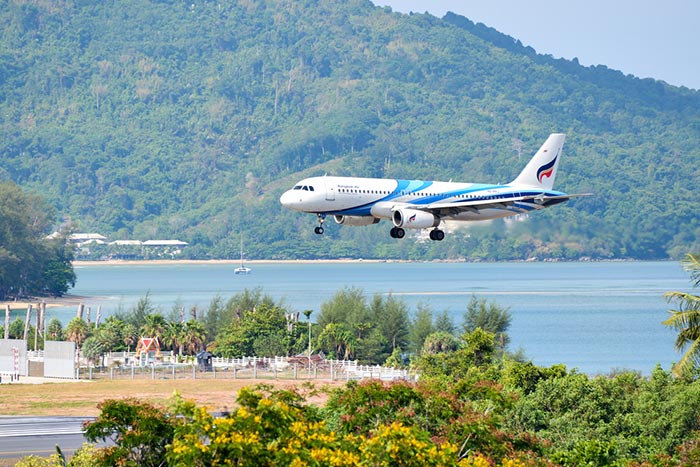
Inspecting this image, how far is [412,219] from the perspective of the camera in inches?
3113

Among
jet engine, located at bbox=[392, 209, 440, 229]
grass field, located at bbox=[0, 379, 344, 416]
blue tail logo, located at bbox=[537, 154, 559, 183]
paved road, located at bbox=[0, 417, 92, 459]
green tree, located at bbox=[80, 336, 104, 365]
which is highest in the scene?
blue tail logo, located at bbox=[537, 154, 559, 183]

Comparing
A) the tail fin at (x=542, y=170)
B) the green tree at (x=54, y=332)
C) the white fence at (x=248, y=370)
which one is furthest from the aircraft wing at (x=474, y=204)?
the green tree at (x=54, y=332)

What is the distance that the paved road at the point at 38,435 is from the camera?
64537mm

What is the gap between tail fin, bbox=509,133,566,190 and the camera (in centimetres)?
9806

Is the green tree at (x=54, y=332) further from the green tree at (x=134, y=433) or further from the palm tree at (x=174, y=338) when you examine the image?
the green tree at (x=134, y=433)

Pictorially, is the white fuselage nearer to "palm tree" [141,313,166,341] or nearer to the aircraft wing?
the aircraft wing

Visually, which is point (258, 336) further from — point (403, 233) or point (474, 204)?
point (403, 233)

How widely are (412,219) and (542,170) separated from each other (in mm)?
22488

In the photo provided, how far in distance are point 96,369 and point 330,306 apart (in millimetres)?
41569

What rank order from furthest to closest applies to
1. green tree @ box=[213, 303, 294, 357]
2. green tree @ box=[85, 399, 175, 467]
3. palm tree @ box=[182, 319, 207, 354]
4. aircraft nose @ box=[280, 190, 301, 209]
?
palm tree @ box=[182, 319, 207, 354] < green tree @ box=[213, 303, 294, 357] < aircraft nose @ box=[280, 190, 301, 209] < green tree @ box=[85, 399, 175, 467]

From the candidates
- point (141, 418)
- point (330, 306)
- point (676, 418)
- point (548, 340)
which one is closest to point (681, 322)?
point (676, 418)

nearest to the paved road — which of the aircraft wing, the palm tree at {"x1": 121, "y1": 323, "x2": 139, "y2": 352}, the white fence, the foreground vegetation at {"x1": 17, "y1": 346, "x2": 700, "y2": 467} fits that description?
the foreground vegetation at {"x1": 17, "y1": 346, "x2": 700, "y2": 467}

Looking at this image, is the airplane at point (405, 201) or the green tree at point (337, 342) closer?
the airplane at point (405, 201)

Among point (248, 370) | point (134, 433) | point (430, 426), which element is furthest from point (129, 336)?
point (134, 433)
